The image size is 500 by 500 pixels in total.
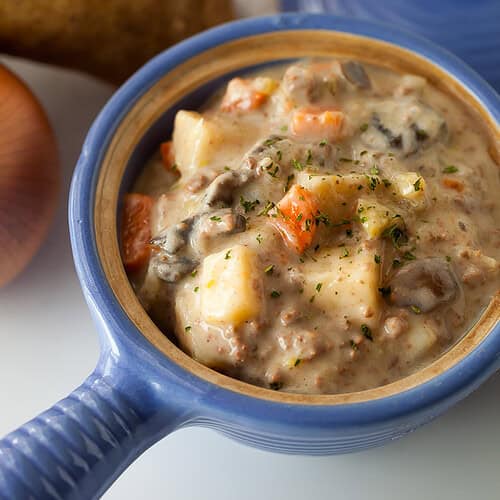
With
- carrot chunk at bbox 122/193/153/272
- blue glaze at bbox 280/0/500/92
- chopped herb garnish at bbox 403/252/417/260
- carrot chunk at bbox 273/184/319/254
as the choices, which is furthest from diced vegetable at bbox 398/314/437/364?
blue glaze at bbox 280/0/500/92

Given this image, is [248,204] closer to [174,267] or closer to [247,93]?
[174,267]

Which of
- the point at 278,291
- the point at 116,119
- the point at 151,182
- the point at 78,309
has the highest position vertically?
the point at 116,119

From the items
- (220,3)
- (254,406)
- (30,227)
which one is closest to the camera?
(254,406)

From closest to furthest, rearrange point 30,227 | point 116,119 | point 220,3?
point 116,119 → point 30,227 → point 220,3

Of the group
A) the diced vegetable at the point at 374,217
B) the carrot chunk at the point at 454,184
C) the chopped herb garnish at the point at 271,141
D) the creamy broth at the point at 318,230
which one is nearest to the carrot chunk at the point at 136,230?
the creamy broth at the point at 318,230

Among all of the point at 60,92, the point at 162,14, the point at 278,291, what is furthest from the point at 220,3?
the point at 278,291

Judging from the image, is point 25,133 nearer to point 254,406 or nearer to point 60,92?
point 60,92

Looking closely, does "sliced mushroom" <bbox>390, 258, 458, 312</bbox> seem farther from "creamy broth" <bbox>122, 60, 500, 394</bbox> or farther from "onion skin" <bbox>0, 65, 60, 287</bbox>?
"onion skin" <bbox>0, 65, 60, 287</bbox>

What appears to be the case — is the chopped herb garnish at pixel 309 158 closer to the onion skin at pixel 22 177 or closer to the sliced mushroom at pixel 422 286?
the sliced mushroom at pixel 422 286
